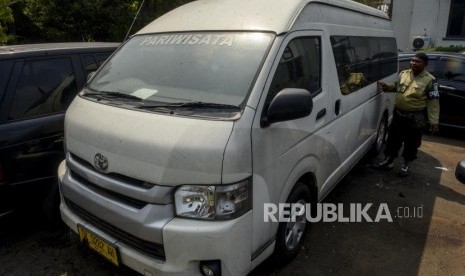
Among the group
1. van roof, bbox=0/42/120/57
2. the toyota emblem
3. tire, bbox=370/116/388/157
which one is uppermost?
van roof, bbox=0/42/120/57

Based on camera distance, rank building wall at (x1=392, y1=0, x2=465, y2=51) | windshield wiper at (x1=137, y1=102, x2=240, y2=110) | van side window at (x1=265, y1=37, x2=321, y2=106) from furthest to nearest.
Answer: building wall at (x1=392, y1=0, x2=465, y2=51), van side window at (x1=265, y1=37, x2=321, y2=106), windshield wiper at (x1=137, y1=102, x2=240, y2=110)

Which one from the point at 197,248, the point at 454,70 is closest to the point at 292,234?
the point at 197,248

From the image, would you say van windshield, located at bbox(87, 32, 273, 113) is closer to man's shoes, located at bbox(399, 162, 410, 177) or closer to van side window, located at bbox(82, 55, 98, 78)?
van side window, located at bbox(82, 55, 98, 78)

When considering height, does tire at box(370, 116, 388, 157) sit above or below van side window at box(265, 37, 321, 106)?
below

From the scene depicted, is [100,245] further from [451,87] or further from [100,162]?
[451,87]

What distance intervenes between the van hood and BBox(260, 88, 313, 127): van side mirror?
0.29m

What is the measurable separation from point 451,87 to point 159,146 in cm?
669

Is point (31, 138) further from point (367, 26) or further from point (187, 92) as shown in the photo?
point (367, 26)

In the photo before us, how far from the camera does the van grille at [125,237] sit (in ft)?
7.30

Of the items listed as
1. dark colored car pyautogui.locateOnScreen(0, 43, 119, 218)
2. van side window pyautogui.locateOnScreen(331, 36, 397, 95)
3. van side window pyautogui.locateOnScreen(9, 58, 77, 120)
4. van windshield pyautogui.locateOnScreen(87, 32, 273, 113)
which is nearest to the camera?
van windshield pyautogui.locateOnScreen(87, 32, 273, 113)

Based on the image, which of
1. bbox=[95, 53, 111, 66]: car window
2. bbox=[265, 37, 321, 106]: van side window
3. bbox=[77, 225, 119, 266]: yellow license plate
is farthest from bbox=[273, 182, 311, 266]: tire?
bbox=[95, 53, 111, 66]: car window

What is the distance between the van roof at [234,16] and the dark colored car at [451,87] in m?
4.84

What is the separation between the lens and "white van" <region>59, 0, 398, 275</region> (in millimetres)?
2156

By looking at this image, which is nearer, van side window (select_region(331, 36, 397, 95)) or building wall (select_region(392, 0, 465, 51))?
van side window (select_region(331, 36, 397, 95))
